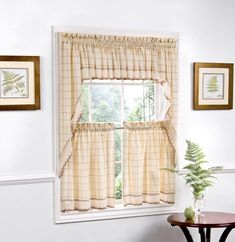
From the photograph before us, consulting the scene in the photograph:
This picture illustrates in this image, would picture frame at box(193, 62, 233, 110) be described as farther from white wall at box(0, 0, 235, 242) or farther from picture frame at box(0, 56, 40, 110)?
picture frame at box(0, 56, 40, 110)

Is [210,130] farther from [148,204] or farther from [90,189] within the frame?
[90,189]

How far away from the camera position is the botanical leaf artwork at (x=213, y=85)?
173 inches

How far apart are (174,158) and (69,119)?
3.25ft

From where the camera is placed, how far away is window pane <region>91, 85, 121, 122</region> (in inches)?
165

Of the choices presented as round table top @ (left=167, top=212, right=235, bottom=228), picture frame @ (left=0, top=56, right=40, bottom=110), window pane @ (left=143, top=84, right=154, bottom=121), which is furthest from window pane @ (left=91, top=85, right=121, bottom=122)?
round table top @ (left=167, top=212, right=235, bottom=228)

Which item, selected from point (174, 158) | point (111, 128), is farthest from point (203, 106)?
point (111, 128)

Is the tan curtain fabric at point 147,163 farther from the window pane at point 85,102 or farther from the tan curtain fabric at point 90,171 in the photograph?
the window pane at point 85,102

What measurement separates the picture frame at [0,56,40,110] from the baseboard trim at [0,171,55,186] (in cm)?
50

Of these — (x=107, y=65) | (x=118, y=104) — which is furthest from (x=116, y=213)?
(x=107, y=65)

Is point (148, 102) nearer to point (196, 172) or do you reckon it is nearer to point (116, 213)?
point (196, 172)

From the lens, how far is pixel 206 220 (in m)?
3.92

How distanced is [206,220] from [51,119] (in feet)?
4.68

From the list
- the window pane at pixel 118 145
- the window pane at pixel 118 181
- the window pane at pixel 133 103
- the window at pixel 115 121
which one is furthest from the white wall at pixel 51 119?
the window pane at pixel 118 145

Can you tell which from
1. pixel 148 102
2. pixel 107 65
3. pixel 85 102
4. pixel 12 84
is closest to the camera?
pixel 12 84
